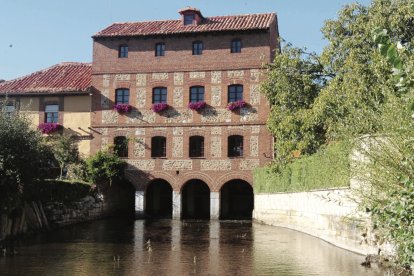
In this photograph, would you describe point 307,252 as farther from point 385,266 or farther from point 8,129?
point 8,129

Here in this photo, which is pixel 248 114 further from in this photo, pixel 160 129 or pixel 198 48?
pixel 160 129

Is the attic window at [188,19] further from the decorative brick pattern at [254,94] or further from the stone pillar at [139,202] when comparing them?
the stone pillar at [139,202]

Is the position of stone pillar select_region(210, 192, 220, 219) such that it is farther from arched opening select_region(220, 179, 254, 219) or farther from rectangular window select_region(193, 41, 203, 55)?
rectangular window select_region(193, 41, 203, 55)

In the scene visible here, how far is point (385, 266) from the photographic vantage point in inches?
460

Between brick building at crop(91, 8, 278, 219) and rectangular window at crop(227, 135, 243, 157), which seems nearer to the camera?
brick building at crop(91, 8, 278, 219)

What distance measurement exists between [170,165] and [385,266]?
61.5 feet

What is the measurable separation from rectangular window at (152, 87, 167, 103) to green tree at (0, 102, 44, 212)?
39.8 ft

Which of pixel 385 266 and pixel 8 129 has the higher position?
pixel 8 129

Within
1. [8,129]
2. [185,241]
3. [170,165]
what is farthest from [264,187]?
[8,129]

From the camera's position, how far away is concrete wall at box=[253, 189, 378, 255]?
12.9 m

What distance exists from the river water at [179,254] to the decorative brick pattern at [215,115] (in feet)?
27.9

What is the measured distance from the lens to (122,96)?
99.0ft

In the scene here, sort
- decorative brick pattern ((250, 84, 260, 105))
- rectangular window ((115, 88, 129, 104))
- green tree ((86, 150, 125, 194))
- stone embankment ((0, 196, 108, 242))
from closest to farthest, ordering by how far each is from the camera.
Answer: stone embankment ((0, 196, 108, 242)) → green tree ((86, 150, 125, 194)) → decorative brick pattern ((250, 84, 260, 105)) → rectangular window ((115, 88, 129, 104))

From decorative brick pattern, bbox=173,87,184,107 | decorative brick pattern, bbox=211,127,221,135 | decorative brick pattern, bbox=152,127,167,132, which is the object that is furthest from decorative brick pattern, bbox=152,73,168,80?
decorative brick pattern, bbox=211,127,221,135
